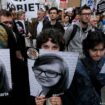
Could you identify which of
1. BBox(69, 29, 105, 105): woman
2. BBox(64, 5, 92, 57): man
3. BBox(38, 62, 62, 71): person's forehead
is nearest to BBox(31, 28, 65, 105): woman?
BBox(38, 62, 62, 71): person's forehead

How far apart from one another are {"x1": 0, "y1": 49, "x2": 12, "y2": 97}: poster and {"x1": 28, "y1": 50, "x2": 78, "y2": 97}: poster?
18 centimetres

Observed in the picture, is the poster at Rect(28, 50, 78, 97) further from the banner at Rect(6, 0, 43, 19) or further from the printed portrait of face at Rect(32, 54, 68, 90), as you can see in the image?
the banner at Rect(6, 0, 43, 19)

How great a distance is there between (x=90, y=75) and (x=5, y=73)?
63 cm

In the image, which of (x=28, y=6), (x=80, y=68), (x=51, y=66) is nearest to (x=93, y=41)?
(x=80, y=68)

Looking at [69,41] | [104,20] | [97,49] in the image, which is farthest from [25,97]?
[104,20]

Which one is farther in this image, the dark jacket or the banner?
the banner

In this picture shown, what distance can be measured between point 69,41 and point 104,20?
205 inches

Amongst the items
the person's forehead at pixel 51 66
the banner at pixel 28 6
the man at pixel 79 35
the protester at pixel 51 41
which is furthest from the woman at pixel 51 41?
the banner at pixel 28 6

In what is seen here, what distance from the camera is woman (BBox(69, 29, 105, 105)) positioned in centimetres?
347

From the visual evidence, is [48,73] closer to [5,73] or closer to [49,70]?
[49,70]

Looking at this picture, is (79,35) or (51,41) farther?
(79,35)

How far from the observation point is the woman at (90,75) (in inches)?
136

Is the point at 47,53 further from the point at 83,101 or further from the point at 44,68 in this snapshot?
the point at 83,101

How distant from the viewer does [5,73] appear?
3488mm
